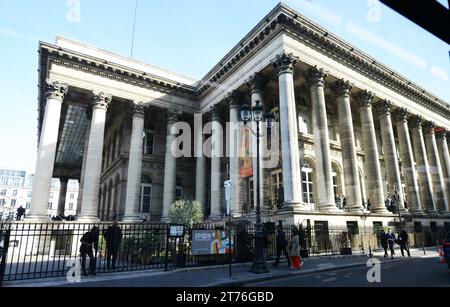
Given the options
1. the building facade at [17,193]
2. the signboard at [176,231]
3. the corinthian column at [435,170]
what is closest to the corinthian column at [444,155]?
the corinthian column at [435,170]

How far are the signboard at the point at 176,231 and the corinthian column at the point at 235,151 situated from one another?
9.77 metres

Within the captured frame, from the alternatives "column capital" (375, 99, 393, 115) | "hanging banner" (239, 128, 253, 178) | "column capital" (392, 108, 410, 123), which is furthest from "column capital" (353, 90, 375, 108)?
"hanging banner" (239, 128, 253, 178)

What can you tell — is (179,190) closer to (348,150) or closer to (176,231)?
(348,150)

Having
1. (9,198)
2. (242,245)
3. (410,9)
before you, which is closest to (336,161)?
(242,245)

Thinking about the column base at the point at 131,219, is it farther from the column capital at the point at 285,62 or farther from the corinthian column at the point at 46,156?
the column capital at the point at 285,62

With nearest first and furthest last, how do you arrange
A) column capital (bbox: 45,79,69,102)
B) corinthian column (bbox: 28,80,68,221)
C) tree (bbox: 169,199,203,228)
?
1. corinthian column (bbox: 28,80,68,221)
2. tree (bbox: 169,199,203,228)
3. column capital (bbox: 45,79,69,102)

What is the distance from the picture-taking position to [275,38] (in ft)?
64.2

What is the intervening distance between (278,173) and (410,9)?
68.7 feet

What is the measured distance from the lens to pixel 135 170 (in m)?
23.5

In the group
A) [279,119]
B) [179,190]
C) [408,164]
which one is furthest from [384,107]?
[179,190]

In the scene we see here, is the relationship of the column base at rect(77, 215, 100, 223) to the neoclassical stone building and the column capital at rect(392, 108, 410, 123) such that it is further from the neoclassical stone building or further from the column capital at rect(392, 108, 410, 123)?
the column capital at rect(392, 108, 410, 123)

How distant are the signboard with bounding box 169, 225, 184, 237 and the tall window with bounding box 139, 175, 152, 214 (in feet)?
54.9

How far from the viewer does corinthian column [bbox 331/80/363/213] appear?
20094 mm

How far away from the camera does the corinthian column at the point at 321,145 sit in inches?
734
